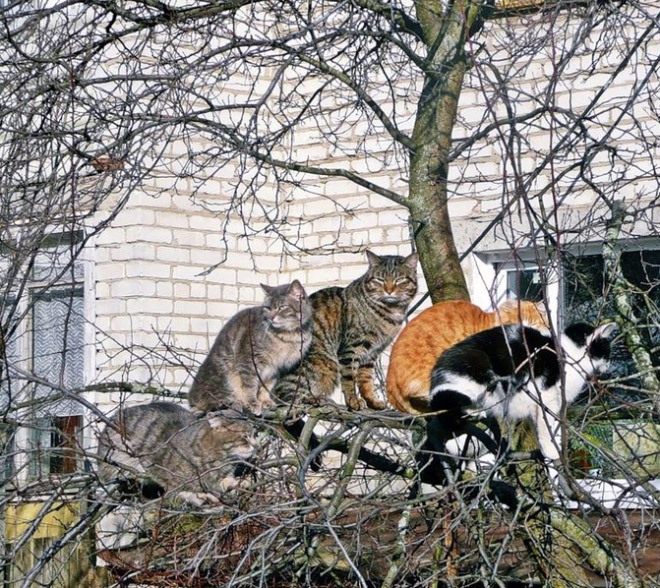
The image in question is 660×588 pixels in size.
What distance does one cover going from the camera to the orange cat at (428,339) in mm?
5031

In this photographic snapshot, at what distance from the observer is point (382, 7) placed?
16.5ft

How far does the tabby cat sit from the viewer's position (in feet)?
20.9

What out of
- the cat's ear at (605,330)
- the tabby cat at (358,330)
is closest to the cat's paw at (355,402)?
the tabby cat at (358,330)

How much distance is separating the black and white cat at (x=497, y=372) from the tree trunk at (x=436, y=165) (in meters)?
0.62

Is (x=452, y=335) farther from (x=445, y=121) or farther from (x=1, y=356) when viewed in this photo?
(x=1, y=356)

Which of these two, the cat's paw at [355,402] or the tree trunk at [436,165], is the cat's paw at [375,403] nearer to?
the cat's paw at [355,402]

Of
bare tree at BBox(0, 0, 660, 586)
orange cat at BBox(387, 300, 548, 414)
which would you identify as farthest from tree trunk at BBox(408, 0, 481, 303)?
orange cat at BBox(387, 300, 548, 414)

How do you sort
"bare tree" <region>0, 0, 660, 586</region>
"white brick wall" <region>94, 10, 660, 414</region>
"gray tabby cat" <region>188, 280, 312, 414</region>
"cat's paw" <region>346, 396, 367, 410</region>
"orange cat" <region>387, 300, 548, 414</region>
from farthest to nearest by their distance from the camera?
"white brick wall" <region>94, 10, 660, 414</region>, "gray tabby cat" <region>188, 280, 312, 414</region>, "cat's paw" <region>346, 396, 367, 410</region>, "orange cat" <region>387, 300, 548, 414</region>, "bare tree" <region>0, 0, 660, 586</region>

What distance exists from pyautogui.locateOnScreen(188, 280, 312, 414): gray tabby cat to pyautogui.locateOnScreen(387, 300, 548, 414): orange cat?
4.57 ft

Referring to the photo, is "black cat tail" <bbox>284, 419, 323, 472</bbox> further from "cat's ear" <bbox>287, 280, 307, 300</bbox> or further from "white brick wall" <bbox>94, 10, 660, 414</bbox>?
"white brick wall" <bbox>94, 10, 660, 414</bbox>

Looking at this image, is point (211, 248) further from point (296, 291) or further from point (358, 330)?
point (358, 330)

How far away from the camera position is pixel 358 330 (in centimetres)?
645

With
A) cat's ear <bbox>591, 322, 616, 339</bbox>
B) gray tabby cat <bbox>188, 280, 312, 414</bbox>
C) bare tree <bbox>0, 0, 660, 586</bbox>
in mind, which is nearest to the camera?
bare tree <bbox>0, 0, 660, 586</bbox>

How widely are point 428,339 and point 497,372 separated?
742 millimetres
